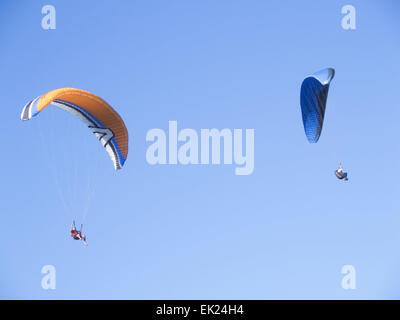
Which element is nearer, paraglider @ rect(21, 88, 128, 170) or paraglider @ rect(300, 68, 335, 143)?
paraglider @ rect(300, 68, 335, 143)

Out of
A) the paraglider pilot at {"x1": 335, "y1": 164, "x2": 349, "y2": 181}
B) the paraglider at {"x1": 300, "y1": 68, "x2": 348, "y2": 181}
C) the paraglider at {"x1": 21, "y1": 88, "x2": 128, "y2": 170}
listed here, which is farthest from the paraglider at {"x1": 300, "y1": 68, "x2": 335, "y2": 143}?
the paraglider at {"x1": 21, "y1": 88, "x2": 128, "y2": 170}

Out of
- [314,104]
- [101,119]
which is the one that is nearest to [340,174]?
[314,104]

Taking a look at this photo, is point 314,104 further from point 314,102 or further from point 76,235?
point 76,235

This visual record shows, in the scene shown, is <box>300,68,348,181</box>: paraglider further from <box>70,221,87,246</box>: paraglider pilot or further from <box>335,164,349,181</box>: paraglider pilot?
<box>70,221,87,246</box>: paraglider pilot

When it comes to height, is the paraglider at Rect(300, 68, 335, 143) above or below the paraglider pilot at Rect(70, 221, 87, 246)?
above

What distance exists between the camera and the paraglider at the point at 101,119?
3375 cm

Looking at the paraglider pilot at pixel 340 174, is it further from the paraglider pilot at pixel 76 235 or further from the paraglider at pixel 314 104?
the paraglider pilot at pixel 76 235

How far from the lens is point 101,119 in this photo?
34875 mm

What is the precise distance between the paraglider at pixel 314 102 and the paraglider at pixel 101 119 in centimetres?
738

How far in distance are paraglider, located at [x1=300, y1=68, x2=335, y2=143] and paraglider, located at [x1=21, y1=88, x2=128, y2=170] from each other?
7.38 metres

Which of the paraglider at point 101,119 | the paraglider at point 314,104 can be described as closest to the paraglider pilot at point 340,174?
the paraglider at point 314,104

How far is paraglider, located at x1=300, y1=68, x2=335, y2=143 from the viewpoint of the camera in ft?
110
